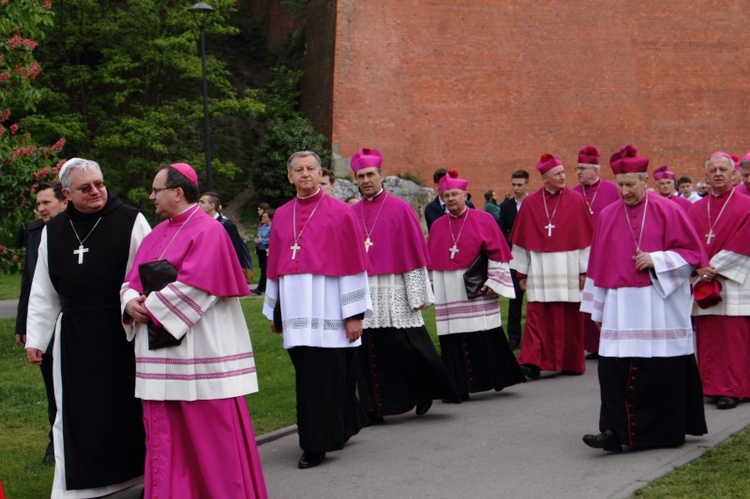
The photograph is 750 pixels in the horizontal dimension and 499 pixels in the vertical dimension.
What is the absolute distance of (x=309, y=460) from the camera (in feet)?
24.5

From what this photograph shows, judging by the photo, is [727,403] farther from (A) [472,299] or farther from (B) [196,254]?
(B) [196,254]

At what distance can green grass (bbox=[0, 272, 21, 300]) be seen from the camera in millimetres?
22761

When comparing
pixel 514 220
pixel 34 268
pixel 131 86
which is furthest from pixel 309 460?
pixel 131 86

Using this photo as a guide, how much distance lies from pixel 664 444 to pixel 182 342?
3.63 metres

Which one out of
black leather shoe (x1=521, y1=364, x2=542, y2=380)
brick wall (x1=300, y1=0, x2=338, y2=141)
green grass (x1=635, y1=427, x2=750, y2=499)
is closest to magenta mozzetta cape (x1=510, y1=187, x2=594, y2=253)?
black leather shoe (x1=521, y1=364, x2=542, y2=380)

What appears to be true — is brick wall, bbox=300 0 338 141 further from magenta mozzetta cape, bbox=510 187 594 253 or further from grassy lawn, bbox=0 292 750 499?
magenta mozzetta cape, bbox=510 187 594 253

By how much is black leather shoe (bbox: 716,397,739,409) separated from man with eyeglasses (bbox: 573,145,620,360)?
289cm

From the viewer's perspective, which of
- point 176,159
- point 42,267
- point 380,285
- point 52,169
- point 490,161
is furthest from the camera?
point 490,161

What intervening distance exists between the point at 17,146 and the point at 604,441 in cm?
848

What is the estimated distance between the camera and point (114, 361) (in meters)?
6.47

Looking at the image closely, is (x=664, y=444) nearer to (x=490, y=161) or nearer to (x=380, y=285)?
(x=380, y=285)

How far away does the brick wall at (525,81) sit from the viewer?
32.8m

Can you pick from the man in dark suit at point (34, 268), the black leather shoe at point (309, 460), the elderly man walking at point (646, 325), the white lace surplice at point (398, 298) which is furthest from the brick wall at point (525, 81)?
the black leather shoe at point (309, 460)

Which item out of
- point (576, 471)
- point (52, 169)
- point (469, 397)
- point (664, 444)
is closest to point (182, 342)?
point (576, 471)
